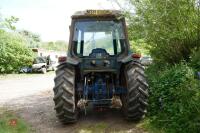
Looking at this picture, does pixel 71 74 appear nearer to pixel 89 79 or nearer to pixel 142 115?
pixel 89 79

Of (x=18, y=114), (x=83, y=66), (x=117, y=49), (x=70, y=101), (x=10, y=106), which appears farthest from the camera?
(x=10, y=106)

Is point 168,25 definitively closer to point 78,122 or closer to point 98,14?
point 98,14

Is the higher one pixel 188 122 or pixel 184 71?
pixel 184 71

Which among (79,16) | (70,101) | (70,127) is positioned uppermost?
(79,16)

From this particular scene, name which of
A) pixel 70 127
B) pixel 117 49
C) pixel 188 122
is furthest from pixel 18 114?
pixel 188 122

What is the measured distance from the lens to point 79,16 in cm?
920

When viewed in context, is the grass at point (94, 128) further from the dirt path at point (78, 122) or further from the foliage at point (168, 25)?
the foliage at point (168, 25)

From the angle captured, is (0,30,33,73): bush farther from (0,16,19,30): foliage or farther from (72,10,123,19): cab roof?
(72,10,123,19): cab roof

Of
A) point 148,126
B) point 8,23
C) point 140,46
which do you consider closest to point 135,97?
point 148,126

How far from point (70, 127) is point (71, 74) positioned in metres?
1.18

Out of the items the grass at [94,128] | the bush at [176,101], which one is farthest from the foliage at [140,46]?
the grass at [94,128]

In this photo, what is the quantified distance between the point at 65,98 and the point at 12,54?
2684cm

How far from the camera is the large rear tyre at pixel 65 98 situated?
8.29 meters

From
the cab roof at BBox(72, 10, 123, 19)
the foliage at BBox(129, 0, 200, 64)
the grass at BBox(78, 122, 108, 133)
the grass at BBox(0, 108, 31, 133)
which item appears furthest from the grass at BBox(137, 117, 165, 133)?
the foliage at BBox(129, 0, 200, 64)
